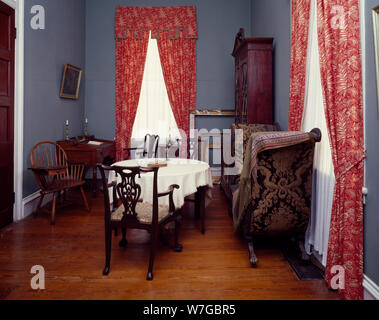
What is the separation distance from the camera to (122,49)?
6.42m

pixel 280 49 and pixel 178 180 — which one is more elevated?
pixel 280 49

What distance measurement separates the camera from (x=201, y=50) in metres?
6.47

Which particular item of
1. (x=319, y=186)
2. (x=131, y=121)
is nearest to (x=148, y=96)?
(x=131, y=121)

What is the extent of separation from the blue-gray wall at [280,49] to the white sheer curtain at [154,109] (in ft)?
7.98

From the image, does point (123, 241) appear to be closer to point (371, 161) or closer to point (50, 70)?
point (371, 161)

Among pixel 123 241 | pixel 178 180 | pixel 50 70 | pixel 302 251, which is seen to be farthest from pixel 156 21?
pixel 302 251

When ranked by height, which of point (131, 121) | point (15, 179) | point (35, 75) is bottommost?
point (15, 179)

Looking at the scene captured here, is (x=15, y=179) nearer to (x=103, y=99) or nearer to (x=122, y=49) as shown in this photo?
(x=103, y=99)

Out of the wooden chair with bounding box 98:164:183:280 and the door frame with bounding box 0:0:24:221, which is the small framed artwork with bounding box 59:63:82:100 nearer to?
the door frame with bounding box 0:0:24:221

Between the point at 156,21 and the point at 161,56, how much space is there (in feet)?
2.33
